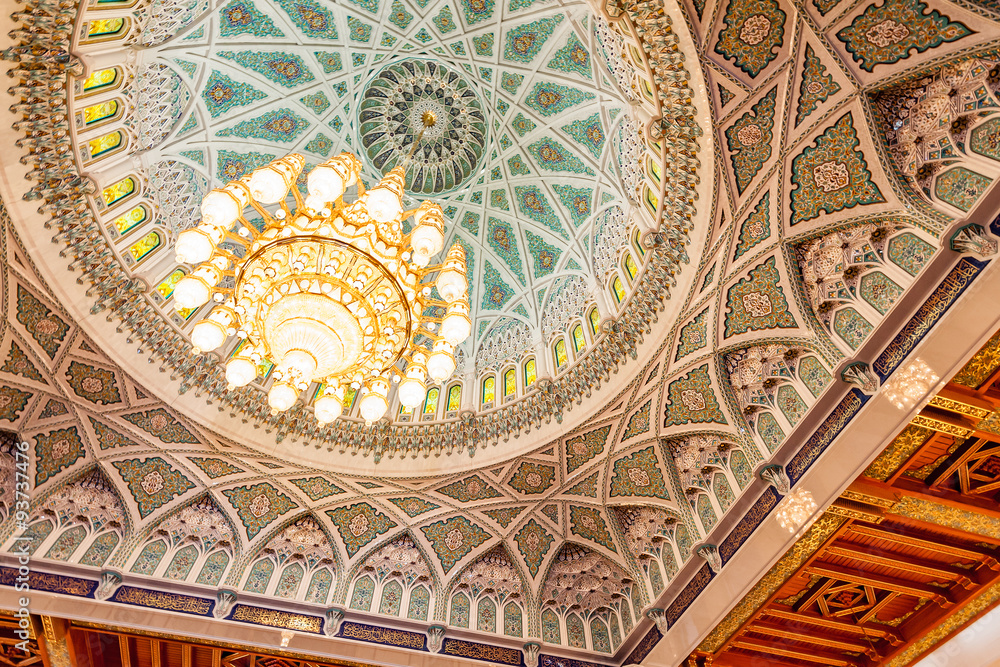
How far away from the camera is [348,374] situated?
7.12 m

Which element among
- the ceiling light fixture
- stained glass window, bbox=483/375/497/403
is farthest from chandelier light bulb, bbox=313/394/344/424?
the ceiling light fixture

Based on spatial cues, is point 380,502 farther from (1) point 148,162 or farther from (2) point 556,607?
(1) point 148,162

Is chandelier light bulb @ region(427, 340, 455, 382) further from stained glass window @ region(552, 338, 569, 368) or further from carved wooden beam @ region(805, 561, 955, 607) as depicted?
carved wooden beam @ region(805, 561, 955, 607)

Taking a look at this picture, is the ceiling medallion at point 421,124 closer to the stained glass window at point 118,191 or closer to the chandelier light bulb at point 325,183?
the stained glass window at point 118,191

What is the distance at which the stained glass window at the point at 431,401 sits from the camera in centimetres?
1201

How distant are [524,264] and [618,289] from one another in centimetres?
300

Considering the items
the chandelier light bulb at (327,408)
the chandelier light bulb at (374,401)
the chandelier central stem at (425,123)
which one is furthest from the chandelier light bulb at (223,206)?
the chandelier central stem at (425,123)

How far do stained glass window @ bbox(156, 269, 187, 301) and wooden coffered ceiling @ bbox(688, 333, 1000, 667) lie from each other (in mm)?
10654

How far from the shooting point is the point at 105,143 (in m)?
9.11

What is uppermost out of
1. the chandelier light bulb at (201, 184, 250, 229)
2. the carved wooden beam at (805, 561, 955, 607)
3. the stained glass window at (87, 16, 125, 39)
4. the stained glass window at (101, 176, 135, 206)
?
the stained glass window at (87, 16, 125, 39)

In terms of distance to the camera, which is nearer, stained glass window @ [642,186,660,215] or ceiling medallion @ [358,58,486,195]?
stained glass window @ [642,186,660,215]

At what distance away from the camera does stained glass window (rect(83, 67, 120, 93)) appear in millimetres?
8422

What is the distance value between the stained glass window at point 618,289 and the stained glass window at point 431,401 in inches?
170

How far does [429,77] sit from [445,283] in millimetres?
6714
